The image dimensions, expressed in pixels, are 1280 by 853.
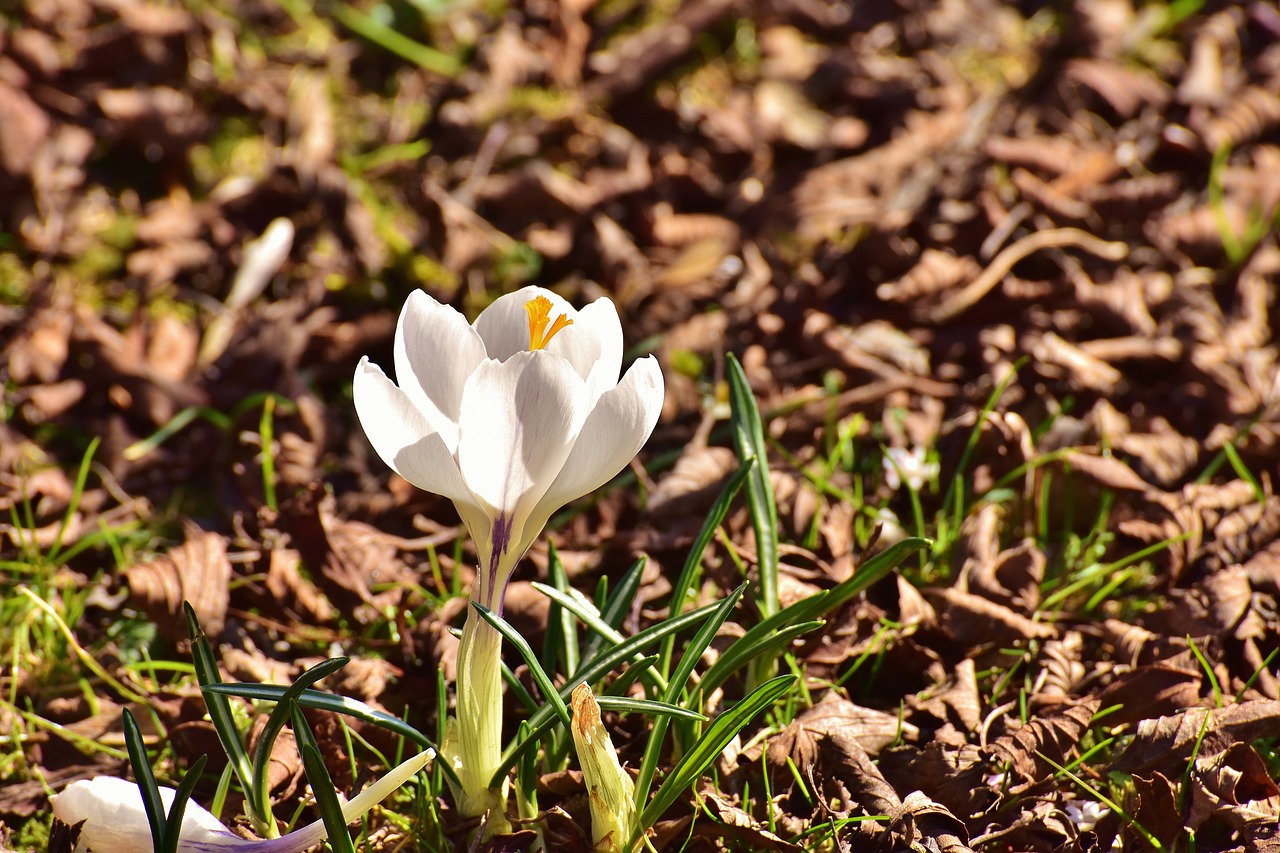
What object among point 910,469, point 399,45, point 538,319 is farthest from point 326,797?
point 399,45

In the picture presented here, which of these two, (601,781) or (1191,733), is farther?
(1191,733)

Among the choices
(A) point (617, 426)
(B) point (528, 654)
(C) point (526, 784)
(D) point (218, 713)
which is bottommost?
(C) point (526, 784)

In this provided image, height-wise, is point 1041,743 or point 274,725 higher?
point 274,725

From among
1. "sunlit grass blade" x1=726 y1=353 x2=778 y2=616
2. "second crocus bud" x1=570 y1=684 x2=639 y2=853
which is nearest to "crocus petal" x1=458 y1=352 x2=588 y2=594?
"second crocus bud" x1=570 y1=684 x2=639 y2=853

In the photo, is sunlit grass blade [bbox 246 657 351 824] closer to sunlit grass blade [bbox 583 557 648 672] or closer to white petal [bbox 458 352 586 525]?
white petal [bbox 458 352 586 525]

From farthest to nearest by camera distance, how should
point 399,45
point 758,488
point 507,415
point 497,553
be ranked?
point 399,45, point 758,488, point 497,553, point 507,415

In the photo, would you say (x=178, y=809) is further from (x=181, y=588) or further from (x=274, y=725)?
(x=181, y=588)
